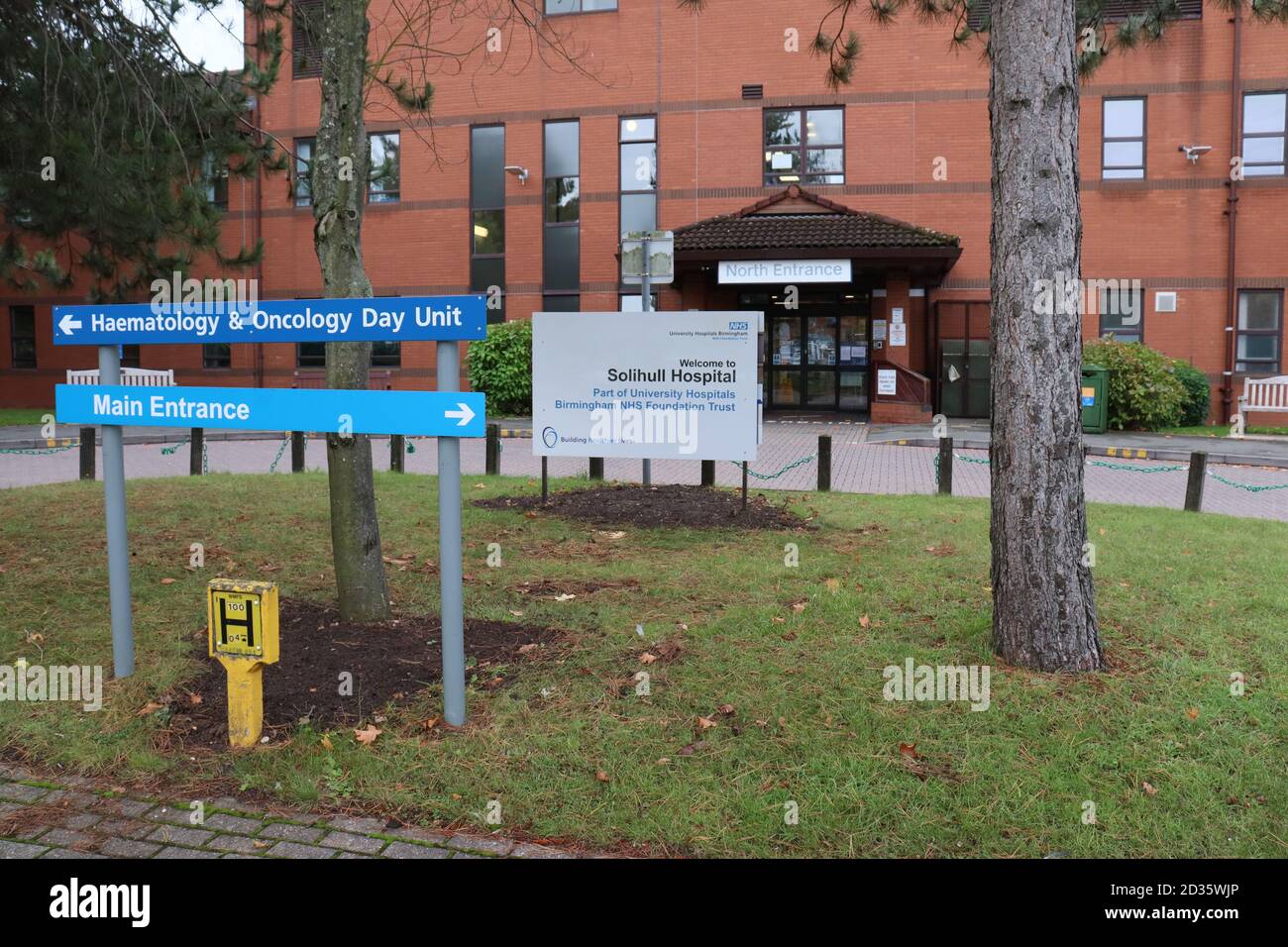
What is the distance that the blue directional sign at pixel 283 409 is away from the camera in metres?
4.44

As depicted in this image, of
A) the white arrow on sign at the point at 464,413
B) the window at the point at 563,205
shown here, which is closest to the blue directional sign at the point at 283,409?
the white arrow on sign at the point at 464,413

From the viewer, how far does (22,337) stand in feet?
105

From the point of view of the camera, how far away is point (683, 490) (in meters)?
11.0

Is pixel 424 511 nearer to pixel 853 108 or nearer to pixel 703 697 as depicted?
pixel 703 697

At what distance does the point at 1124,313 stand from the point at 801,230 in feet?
26.5

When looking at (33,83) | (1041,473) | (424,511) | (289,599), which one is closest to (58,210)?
(33,83)

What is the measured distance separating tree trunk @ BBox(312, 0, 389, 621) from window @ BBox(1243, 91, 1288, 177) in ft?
80.5

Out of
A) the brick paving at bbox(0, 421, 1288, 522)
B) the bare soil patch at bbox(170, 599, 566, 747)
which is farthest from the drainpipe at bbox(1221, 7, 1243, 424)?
the bare soil patch at bbox(170, 599, 566, 747)

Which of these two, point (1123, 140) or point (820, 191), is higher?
point (1123, 140)

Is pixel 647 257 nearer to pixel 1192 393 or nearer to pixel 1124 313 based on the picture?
pixel 1192 393

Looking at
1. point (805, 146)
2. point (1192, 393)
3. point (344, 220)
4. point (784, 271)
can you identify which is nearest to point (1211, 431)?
point (1192, 393)

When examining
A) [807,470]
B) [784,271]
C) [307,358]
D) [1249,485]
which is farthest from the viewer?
[307,358]

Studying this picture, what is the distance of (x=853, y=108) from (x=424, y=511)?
64.2ft

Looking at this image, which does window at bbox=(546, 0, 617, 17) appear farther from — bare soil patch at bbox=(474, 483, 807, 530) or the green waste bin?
bare soil patch at bbox=(474, 483, 807, 530)
